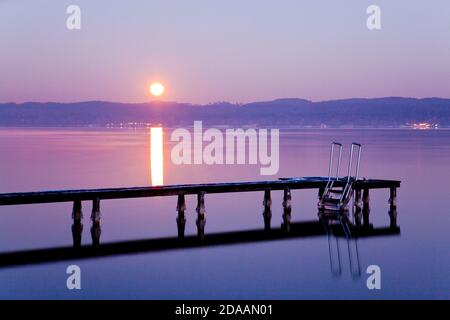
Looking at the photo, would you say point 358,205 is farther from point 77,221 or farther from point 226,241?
point 77,221

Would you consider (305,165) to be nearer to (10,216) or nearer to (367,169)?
(367,169)

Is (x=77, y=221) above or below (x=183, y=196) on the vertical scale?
below

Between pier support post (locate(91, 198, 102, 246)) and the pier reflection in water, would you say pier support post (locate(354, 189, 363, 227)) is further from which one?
pier support post (locate(91, 198, 102, 246))

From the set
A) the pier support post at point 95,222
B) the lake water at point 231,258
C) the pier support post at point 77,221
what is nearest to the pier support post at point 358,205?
the lake water at point 231,258

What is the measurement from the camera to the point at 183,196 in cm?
2409

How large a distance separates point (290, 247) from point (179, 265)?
3.69 m

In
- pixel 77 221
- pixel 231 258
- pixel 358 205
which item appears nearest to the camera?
pixel 231 258

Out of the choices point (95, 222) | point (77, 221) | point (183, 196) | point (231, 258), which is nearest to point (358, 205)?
point (183, 196)

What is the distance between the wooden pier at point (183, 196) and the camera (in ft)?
69.3

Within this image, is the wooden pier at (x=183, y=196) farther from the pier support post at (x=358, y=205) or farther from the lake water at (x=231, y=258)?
the lake water at (x=231, y=258)

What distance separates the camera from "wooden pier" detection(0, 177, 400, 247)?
69.3ft

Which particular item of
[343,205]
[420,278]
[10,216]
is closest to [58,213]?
[10,216]

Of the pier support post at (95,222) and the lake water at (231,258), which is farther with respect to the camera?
the pier support post at (95,222)

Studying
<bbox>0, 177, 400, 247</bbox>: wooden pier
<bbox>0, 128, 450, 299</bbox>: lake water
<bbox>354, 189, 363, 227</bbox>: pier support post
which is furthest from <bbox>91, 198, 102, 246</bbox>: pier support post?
<bbox>354, 189, 363, 227</bbox>: pier support post
